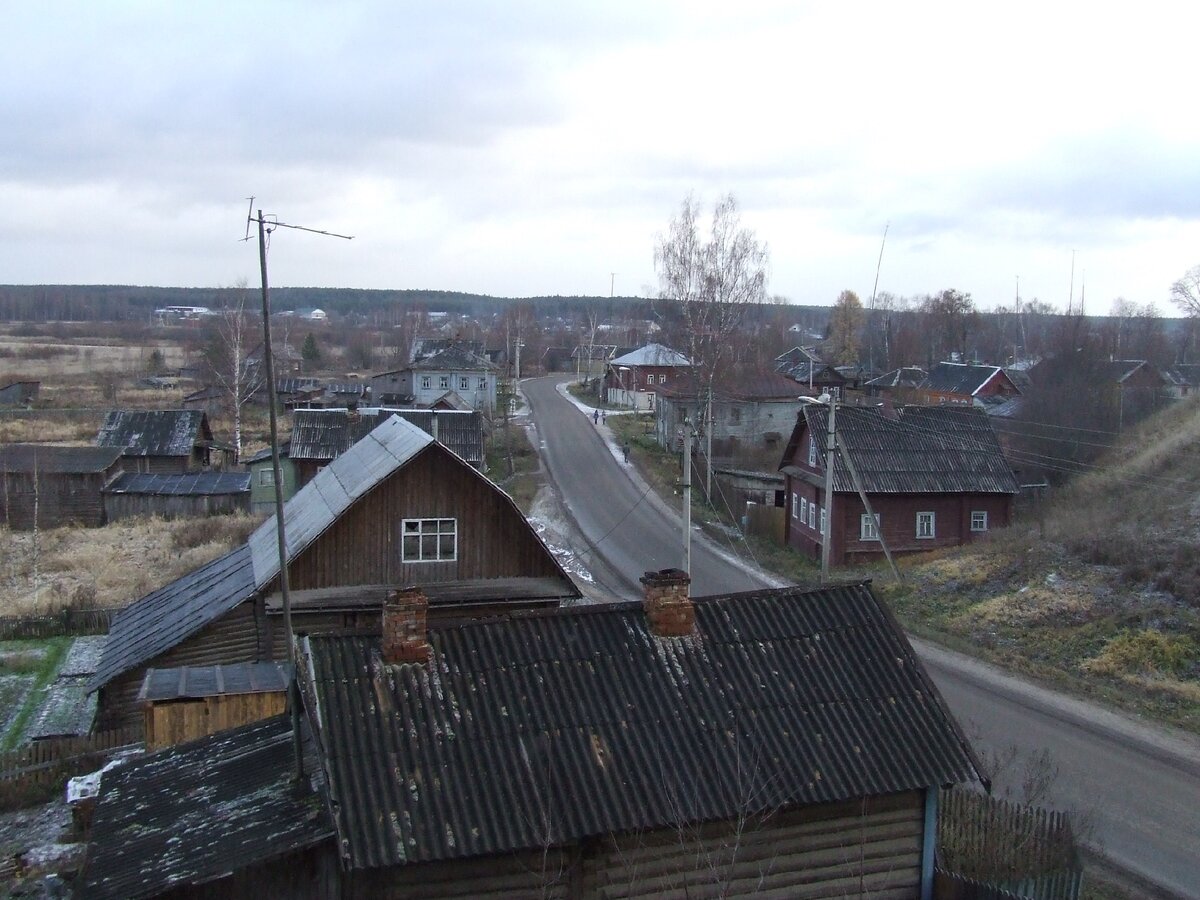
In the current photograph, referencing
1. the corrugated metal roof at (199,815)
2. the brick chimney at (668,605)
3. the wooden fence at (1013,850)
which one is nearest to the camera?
the corrugated metal roof at (199,815)

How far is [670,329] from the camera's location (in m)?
40.1

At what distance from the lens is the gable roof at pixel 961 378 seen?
6212 centimetres

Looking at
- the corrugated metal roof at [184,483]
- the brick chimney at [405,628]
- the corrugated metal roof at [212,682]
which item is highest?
the brick chimney at [405,628]

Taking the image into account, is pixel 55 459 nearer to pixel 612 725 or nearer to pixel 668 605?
pixel 668 605

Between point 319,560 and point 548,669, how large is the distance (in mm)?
9220

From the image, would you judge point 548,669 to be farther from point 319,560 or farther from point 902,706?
point 319,560

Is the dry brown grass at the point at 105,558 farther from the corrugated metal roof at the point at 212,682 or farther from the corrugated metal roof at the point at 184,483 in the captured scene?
the corrugated metal roof at the point at 212,682

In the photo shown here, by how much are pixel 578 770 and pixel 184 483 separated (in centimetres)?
3337

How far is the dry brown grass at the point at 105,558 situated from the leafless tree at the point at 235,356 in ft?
41.5

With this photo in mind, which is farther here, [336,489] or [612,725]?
[336,489]

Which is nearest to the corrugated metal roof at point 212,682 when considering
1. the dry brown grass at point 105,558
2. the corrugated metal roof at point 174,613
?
the corrugated metal roof at point 174,613

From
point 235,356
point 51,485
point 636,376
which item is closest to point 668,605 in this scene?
point 51,485

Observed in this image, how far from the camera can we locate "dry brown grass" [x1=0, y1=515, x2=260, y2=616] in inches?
1067

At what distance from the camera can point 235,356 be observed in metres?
47.4
